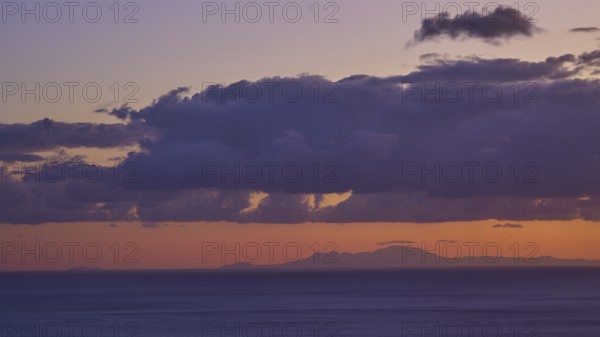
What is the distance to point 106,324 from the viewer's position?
5089 inches

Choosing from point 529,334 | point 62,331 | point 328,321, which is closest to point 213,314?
point 328,321

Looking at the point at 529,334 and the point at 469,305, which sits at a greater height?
the point at 469,305

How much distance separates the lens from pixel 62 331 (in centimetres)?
12031

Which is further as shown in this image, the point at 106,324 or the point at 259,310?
the point at 259,310

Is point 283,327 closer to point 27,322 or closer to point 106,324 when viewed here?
point 106,324

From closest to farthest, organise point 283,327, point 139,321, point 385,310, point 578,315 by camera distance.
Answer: point 283,327 → point 139,321 → point 578,315 → point 385,310

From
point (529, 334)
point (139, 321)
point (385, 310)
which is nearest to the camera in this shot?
point (529, 334)

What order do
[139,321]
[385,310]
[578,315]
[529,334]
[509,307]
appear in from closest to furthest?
[529,334] → [139,321] → [578,315] → [385,310] → [509,307]

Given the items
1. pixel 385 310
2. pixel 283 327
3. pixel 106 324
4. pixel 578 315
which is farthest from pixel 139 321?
pixel 578 315

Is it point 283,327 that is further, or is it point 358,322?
point 358,322

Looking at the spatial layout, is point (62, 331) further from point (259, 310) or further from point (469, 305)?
point (469, 305)

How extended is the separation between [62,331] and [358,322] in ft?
141

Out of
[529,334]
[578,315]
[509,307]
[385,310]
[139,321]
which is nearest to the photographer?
[529,334]

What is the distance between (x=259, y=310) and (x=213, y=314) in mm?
14508
